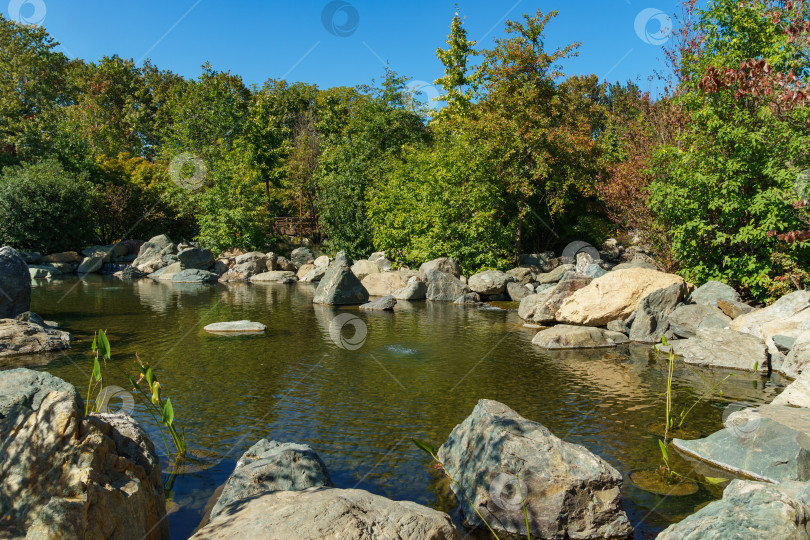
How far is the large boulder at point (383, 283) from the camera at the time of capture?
23.2 metres

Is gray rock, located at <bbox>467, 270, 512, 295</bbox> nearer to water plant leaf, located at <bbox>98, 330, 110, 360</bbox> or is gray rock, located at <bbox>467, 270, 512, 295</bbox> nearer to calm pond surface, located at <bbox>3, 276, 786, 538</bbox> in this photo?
calm pond surface, located at <bbox>3, 276, 786, 538</bbox>

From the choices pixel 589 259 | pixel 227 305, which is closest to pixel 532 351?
pixel 227 305

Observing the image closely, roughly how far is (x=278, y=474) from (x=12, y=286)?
11.3m

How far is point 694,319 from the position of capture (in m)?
12.8

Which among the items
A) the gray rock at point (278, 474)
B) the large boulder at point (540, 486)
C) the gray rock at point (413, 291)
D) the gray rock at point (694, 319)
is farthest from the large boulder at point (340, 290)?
the large boulder at point (540, 486)

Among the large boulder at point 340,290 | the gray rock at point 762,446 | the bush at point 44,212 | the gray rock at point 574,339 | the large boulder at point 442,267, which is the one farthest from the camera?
the bush at point 44,212

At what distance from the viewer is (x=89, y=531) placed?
11.3ft

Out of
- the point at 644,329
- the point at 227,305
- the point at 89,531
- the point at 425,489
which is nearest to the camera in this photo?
the point at 89,531

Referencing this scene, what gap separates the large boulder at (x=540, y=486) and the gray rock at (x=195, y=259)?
2720 centimetres

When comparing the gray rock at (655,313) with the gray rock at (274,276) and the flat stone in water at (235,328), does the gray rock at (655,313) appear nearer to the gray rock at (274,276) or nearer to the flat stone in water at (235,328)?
the flat stone in water at (235,328)

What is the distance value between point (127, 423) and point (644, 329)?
11481 mm

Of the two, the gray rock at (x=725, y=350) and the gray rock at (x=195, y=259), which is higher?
the gray rock at (x=195, y=259)

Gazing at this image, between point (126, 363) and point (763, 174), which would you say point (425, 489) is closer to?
point (126, 363)

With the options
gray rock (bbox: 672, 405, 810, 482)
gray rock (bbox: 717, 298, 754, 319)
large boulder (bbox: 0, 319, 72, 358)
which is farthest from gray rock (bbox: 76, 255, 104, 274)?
gray rock (bbox: 672, 405, 810, 482)
